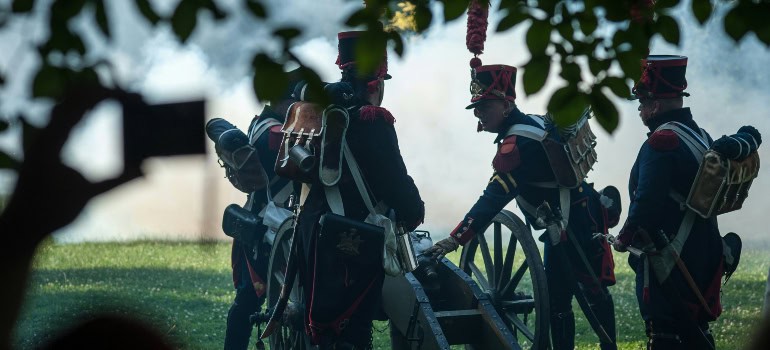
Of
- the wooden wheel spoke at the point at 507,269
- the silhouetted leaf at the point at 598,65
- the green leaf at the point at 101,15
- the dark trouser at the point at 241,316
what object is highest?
the green leaf at the point at 101,15

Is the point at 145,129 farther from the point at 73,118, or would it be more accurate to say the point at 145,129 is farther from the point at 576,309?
the point at 576,309

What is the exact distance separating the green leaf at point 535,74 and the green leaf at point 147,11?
0.98 m

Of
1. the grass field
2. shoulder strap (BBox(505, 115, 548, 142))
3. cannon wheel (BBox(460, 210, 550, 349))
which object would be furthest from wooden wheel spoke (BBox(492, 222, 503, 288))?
the grass field

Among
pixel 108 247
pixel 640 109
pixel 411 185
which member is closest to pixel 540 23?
pixel 411 185

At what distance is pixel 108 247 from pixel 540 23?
10107 mm

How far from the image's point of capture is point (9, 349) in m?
2.10

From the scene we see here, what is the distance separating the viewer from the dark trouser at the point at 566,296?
20.4 ft

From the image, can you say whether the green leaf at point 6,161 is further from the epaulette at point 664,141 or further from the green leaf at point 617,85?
the epaulette at point 664,141

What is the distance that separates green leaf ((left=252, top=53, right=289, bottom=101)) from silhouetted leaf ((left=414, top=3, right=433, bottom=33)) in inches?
22.0

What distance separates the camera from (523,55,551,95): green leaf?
322 centimetres

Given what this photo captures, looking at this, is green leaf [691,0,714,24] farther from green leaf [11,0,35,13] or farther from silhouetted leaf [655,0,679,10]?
green leaf [11,0,35,13]

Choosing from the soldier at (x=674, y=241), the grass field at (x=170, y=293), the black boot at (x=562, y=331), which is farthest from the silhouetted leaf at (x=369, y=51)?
the grass field at (x=170, y=293)

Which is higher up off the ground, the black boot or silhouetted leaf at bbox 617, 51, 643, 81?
silhouetted leaf at bbox 617, 51, 643, 81

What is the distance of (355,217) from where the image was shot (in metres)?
5.37
